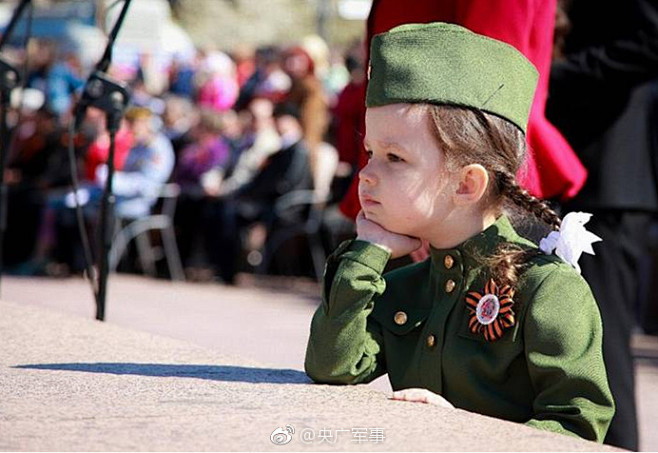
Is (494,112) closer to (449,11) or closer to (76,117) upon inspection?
(449,11)

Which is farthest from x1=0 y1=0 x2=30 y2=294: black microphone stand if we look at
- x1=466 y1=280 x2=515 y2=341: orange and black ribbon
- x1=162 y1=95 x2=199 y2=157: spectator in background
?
x1=162 y1=95 x2=199 y2=157: spectator in background

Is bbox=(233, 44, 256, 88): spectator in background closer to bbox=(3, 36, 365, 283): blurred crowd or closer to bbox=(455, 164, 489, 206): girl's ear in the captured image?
bbox=(3, 36, 365, 283): blurred crowd

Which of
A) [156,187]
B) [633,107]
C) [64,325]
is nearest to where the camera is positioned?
[64,325]

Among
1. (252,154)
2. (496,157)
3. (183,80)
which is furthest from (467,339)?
(183,80)

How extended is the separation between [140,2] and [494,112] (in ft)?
56.5

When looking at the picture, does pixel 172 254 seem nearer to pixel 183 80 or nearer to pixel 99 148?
pixel 99 148

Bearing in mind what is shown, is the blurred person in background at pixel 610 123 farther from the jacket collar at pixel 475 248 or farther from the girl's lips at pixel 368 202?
the girl's lips at pixel 368 202

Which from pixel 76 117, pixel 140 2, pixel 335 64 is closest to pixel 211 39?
pixel 140 2

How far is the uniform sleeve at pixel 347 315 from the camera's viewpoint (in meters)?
2.71

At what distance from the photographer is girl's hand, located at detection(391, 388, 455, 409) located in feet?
8.44

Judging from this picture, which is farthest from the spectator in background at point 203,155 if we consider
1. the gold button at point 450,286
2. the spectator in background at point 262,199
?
the gold button at point 450,286

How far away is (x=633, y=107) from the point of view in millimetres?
4258

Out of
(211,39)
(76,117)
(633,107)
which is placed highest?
(633,107)

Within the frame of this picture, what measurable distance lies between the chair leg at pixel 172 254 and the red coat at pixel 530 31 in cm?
905
